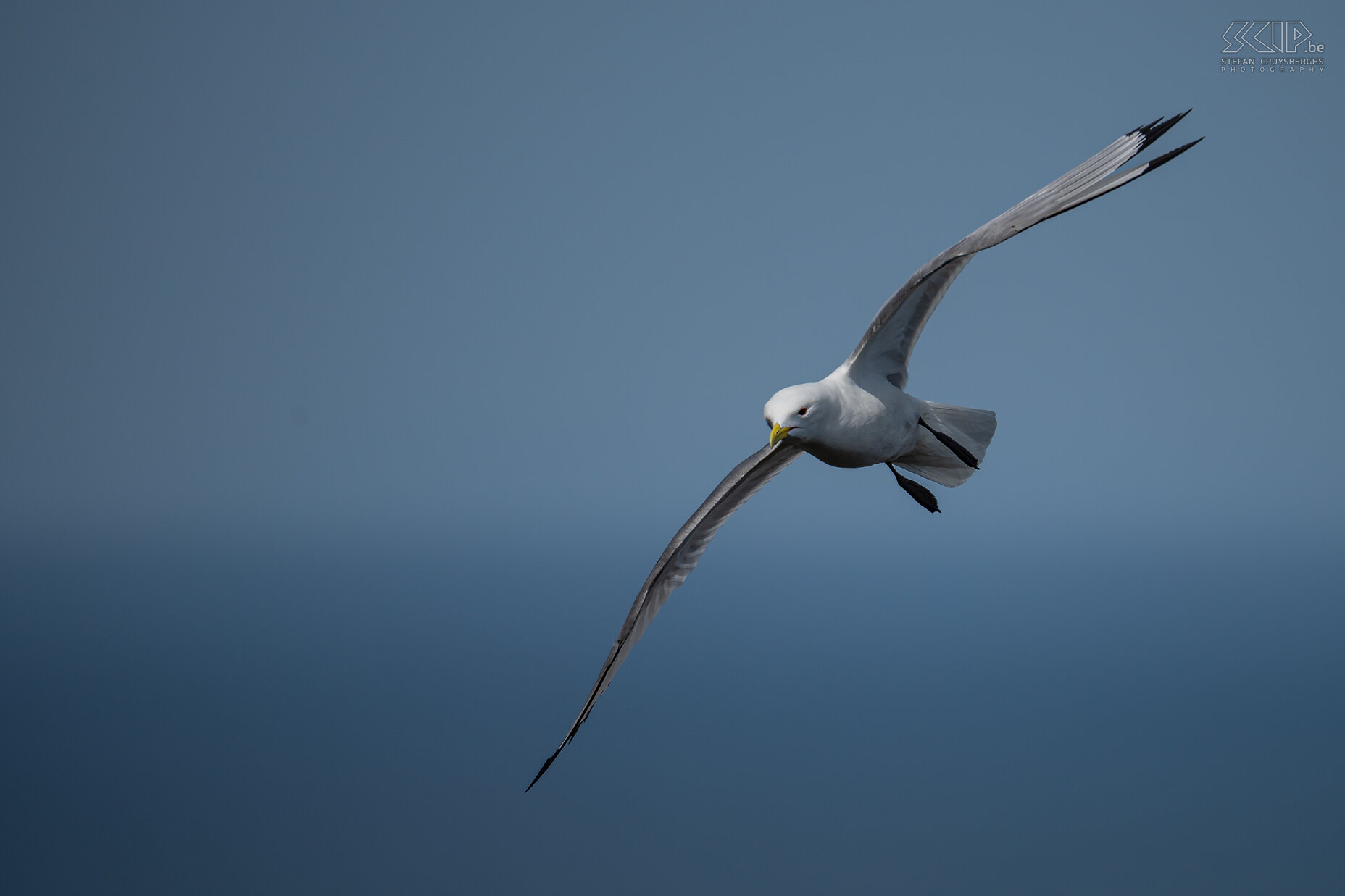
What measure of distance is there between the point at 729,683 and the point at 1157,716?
58.3m

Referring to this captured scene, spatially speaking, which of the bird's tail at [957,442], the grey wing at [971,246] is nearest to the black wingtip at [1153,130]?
the grey wing at [971,246]

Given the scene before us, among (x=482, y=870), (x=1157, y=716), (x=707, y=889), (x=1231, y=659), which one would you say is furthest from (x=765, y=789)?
(x=1231, y=659)

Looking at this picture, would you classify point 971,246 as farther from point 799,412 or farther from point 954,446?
point 954,446

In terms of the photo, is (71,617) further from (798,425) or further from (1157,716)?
(798,425)

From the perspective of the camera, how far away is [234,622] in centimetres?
17812

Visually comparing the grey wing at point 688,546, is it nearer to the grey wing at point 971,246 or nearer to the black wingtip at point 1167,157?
the grey wing at point 971,246

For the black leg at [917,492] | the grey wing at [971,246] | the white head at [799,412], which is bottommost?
the black leg at [917,492]

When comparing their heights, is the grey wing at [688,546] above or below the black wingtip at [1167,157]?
below

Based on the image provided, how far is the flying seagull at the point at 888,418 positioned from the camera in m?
6.31

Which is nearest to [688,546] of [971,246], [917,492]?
[917,492]

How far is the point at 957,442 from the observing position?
25.5 ft

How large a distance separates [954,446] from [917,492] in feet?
2.07

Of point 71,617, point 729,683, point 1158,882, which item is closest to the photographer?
point 1158,882

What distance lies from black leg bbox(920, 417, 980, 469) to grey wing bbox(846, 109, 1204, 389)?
409 millimetres
